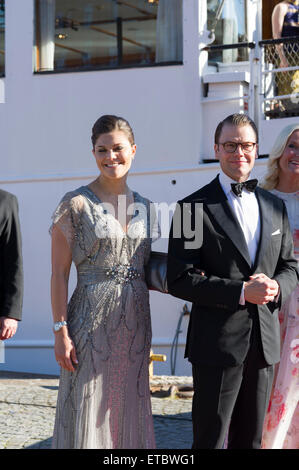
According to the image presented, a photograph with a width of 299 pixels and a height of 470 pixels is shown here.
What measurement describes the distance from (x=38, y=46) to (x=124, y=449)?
760 cm

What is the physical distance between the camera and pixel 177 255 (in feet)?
12.1

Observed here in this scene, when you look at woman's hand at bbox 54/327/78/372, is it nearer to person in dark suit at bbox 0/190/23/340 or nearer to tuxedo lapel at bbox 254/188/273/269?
person in dark suit at bbox 0/190/23/340

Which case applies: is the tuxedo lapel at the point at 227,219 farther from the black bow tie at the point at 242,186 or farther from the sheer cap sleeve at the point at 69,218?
the sheer cap sleeve at the point at 69,218

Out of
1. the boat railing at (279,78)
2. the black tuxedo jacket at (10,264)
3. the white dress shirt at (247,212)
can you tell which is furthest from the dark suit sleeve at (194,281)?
the boat railing at (279,78)

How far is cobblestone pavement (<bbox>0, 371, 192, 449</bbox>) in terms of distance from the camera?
5.98 meters

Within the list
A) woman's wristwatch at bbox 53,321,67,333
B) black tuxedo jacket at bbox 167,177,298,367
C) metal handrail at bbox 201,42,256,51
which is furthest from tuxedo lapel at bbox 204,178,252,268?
metal handrail at bbox 201,42,256,51

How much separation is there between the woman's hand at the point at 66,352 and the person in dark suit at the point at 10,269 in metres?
0.32

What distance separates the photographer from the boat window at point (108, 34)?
33.4 feet

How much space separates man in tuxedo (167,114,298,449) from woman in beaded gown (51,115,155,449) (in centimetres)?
37
